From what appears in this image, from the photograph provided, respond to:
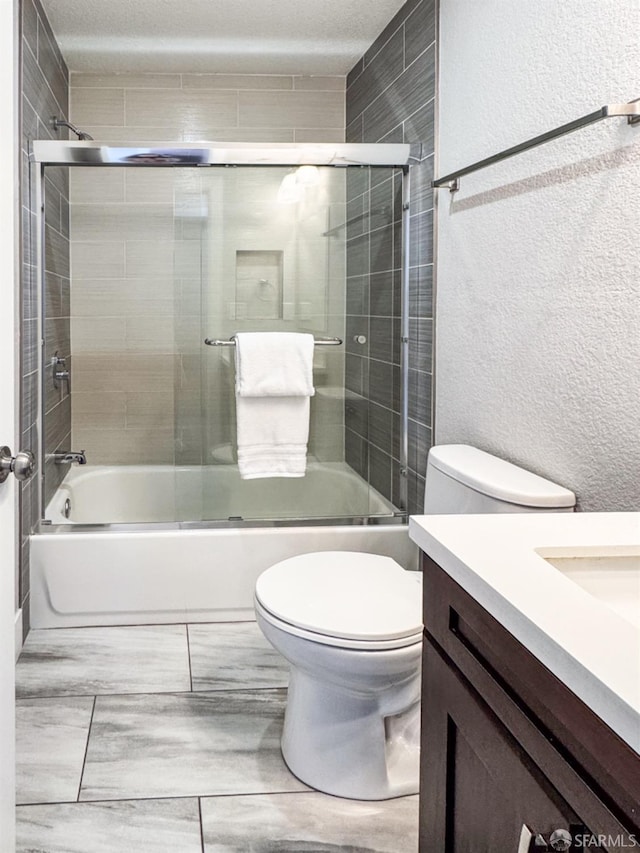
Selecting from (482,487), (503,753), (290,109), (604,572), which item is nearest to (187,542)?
(482,487)

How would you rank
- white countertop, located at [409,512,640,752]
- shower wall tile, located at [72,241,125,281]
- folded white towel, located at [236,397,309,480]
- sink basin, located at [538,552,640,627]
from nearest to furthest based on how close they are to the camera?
white countertop, located at [409,512,640,752]
sink basin, located at [538,552,640,627]
folded white towel, located at [236,397,309,480]
shower wall tile, located at [72,241,125,281]

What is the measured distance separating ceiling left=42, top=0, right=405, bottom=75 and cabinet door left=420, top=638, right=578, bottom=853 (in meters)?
2.66

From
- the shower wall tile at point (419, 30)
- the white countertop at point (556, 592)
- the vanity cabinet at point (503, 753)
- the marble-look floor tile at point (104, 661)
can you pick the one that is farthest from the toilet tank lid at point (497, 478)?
the shower wall tile at point (419, 30)

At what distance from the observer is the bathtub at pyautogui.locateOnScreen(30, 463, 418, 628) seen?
9.20ft

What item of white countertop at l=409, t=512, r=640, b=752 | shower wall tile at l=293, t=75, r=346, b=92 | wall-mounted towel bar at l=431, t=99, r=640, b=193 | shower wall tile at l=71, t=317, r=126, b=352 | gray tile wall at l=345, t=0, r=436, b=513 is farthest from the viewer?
shower wall tile at l=293, t=75, r=346, b=92

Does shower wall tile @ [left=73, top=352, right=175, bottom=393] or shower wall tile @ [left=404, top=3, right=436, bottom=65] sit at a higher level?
shower wall tile @ [left=404, top=3, right=436, bottom=65]

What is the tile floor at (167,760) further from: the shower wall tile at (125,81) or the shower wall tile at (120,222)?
the shower wall tile at (125,81)

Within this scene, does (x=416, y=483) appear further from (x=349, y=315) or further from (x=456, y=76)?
(x=456, y=76)

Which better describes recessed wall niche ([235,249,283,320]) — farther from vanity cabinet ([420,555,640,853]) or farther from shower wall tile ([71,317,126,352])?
vanity cabinet ([420,555,640,853])

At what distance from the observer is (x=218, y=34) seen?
129 inches

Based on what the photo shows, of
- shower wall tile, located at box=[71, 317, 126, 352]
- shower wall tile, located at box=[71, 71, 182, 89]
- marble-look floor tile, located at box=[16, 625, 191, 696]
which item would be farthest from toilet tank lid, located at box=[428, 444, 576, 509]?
shower wall tile, located at box=[71, 71, 182, 89]

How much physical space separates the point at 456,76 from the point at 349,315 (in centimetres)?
87

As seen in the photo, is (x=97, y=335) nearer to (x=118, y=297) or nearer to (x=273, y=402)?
(x=118, y=297)

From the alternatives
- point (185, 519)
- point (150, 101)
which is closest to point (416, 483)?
point (185, 519)
